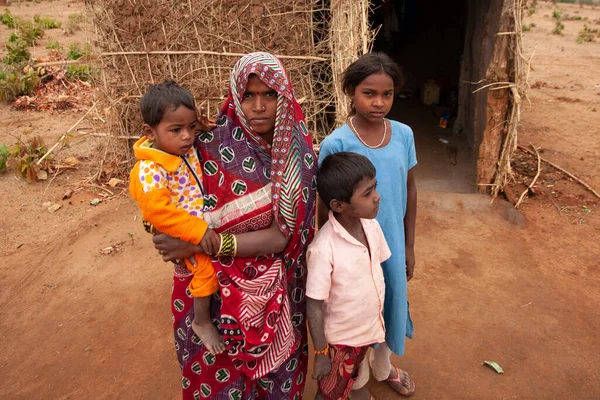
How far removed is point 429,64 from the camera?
8945mm

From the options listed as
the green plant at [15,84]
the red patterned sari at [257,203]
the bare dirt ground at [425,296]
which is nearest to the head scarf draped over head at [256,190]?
the red patterned sari at [257,203]

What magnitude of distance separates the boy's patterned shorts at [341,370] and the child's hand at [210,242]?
72 centimetres

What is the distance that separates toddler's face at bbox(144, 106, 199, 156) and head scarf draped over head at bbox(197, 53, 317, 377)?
8 centimetres

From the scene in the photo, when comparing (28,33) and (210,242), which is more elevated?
(28,33)

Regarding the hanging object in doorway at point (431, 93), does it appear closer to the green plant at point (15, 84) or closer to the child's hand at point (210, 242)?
the child's hand at point (210, 242)

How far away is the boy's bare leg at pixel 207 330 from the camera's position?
5.30 ft

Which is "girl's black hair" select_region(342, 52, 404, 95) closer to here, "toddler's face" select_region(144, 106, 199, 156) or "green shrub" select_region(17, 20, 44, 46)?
"toddler's face" select_region(144, 106, 199, 156)

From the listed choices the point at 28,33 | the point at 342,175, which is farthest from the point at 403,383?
the point at 28,33

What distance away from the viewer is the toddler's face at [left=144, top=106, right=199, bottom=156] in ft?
4.74

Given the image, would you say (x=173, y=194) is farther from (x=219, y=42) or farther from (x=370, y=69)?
(x=219, y=42)

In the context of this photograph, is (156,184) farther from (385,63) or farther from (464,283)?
(464,283)

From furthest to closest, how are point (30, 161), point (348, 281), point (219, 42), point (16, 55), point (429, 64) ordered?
point (16, 55), point (429, 64), point (30, 161), point (219, 42), point (348, 281)

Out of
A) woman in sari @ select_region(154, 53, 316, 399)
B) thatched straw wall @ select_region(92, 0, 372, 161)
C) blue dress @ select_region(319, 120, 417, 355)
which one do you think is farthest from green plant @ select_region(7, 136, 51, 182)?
blue dress @ select_region(319, 120, 417, 355)

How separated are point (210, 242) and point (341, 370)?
2.93 ft
